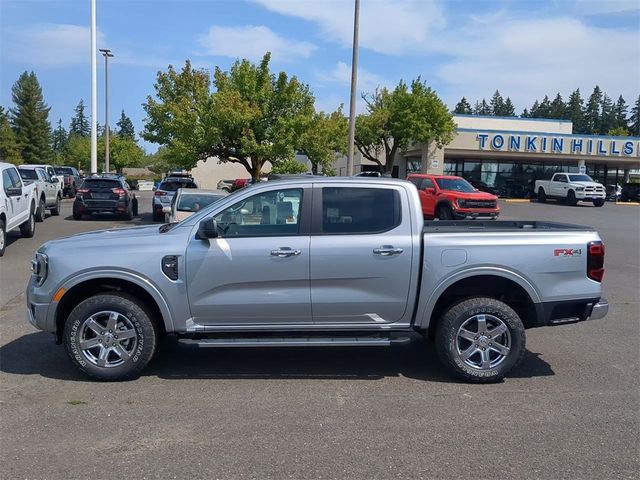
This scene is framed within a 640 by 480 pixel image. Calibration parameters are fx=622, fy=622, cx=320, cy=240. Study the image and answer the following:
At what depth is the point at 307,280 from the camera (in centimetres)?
561

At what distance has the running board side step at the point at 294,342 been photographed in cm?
554

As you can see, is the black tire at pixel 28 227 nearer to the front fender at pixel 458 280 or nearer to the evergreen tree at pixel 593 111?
the front fender at pixel 458 280

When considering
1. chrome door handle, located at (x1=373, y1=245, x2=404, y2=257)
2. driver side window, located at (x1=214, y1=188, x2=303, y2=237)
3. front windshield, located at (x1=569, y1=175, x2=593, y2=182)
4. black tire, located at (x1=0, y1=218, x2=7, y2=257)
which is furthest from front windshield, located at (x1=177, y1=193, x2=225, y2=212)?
front windshield, located at (x1=569, y1=175, x2=593, y2=182)

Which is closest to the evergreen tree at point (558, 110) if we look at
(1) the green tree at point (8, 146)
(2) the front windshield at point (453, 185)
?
(1) the green tree at point (8, 146)

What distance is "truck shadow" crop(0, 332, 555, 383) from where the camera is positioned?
591 cm

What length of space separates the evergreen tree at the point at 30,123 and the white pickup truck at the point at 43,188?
206 ft

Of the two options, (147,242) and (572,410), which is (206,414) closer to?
(147,242)

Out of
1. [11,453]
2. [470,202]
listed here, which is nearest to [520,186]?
[470,202]

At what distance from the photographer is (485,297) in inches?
233

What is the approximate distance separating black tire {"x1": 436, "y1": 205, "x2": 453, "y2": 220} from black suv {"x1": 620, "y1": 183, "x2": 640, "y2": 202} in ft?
96.9

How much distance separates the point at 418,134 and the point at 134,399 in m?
39.0

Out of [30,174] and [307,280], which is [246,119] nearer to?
[30,174]

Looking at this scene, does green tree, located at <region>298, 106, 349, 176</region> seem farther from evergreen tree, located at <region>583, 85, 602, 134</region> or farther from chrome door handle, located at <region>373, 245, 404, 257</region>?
evergreen tree, located at <region>583, 85, 602, 134</region>

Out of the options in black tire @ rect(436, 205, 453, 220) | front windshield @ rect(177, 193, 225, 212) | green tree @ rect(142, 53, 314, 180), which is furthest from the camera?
black tire @ rect(436, 205, 453, 220)
